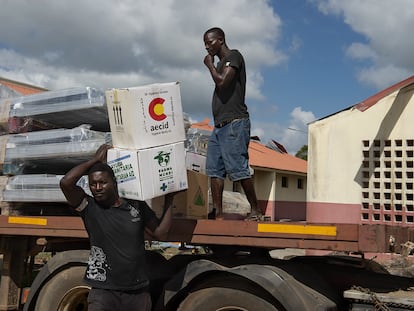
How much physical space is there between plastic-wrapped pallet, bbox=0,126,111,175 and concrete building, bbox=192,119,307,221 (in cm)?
1566

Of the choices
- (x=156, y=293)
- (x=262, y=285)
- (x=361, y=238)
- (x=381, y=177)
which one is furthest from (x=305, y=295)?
(x=381, y=177)

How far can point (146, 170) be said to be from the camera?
3.54m

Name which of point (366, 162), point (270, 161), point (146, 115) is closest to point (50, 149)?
point (146, 115)

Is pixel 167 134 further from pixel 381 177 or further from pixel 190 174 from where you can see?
pixel 381 177

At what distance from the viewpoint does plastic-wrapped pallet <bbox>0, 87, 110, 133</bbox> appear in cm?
464

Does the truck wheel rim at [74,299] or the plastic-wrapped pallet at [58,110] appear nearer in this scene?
the truck wheel rim at [74,299]

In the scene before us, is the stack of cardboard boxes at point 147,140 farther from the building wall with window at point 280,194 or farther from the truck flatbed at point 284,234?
the building wall with window at point 280,194

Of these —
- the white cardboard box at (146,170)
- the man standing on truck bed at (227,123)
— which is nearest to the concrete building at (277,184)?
the man standing on truck bed at (227,123)

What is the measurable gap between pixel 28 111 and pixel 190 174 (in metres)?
1.81

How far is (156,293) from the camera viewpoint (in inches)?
151

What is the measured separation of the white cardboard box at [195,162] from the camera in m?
4.57

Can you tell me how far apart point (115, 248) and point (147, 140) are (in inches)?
31.0

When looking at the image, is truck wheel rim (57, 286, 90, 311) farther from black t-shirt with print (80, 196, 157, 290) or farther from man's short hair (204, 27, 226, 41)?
man's short hair (204, 27, 226, 41)

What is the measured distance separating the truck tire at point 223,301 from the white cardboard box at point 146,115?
1.11 metres
